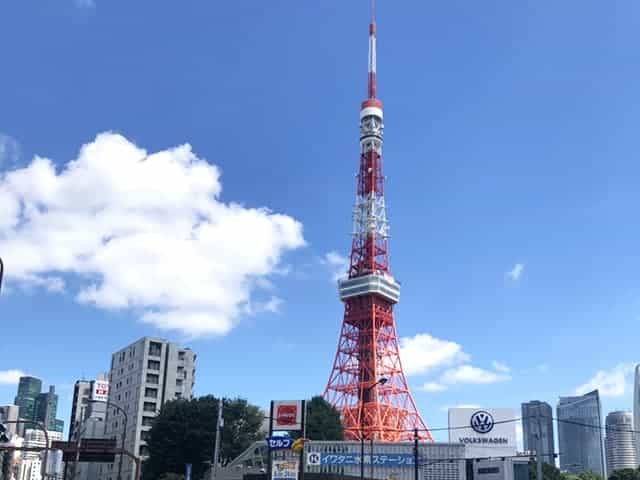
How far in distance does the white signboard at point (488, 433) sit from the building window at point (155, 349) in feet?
151

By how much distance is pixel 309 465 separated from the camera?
222 ft

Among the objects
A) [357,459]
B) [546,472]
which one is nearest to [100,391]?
[357,459]

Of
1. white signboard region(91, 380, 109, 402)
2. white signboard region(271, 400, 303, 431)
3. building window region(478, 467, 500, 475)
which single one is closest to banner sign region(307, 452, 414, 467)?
building window region(478, 467, 500, 475)

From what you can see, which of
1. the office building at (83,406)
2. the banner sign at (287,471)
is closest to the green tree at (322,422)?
the banner sign at (287,471)

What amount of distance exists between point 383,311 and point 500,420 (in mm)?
30487

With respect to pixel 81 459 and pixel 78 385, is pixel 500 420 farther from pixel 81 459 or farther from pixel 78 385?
pixel 78 385

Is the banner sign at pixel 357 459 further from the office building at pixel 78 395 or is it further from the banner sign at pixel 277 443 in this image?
the office building at pixel 78 395

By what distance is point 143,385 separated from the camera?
97.4 metres

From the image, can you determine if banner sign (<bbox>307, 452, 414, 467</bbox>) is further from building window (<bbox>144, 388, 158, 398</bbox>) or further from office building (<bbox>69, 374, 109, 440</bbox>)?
office building (<bbox>69, 374, 109, 440</bbox>)

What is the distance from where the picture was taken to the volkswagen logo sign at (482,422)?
69250mm

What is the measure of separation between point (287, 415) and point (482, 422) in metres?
30.1

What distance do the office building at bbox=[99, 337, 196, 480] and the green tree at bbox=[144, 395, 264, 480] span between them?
60.4 ft

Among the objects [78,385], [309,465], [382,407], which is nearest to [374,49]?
[382,407]

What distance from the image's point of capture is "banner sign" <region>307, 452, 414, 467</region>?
65250 mm
